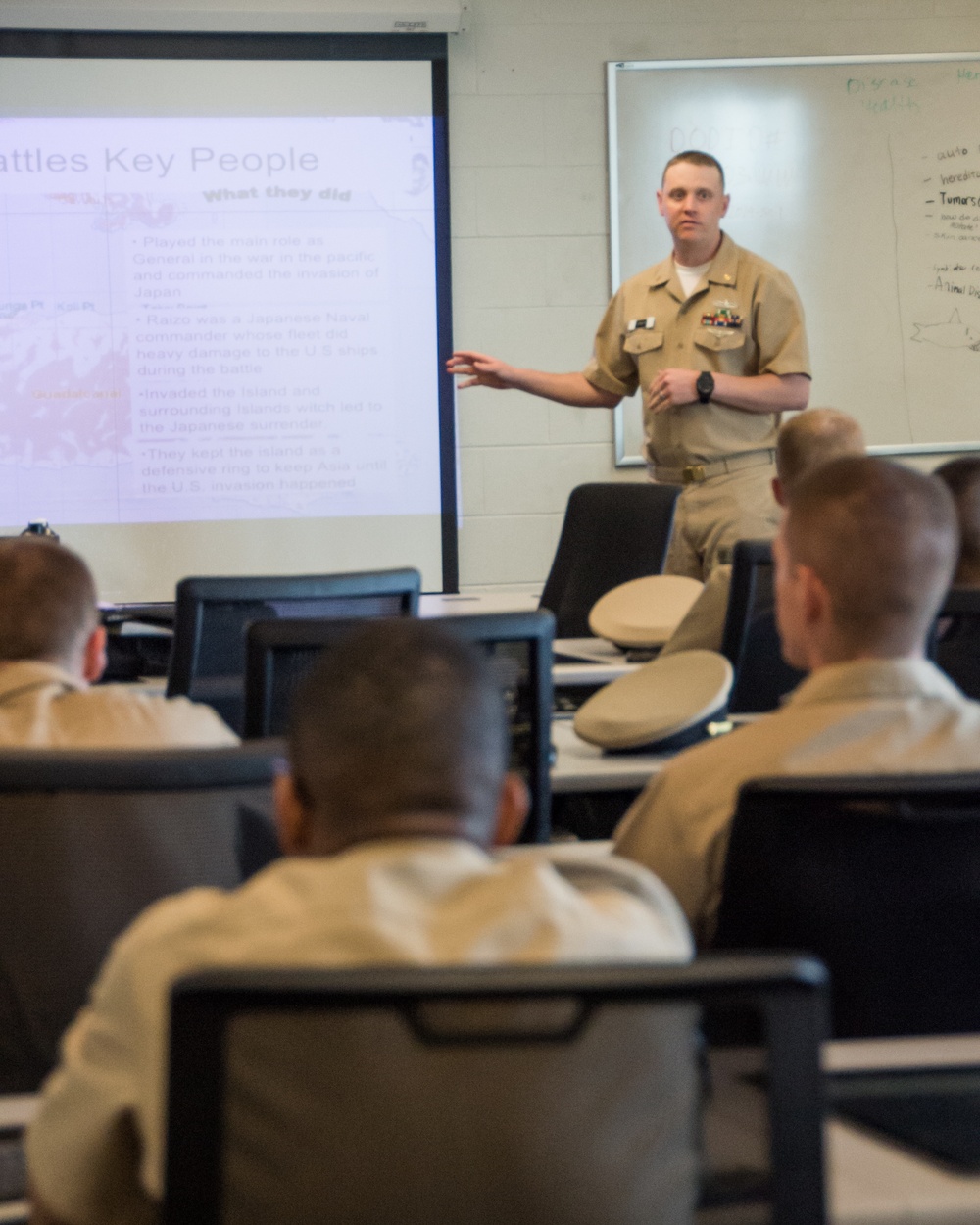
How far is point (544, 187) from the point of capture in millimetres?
4996

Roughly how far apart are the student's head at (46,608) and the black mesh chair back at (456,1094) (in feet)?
3.38

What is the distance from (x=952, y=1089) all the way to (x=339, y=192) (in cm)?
429

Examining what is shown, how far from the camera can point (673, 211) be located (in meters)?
4.29

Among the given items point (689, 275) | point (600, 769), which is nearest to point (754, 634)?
point (600, 769)

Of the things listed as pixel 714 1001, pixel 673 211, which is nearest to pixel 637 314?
pixel 673 211

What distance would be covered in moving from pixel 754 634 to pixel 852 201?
128 inches

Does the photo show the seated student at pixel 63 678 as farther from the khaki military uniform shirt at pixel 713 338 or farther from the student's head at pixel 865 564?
the khaki military uniform shirt at pixel 713 338

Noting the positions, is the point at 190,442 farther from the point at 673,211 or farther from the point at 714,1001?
the point at 714,1001

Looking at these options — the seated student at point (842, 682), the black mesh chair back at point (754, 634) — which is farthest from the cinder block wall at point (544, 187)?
the seated student at point (842, 682)

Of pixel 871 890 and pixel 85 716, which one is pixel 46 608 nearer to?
pixel 85 716

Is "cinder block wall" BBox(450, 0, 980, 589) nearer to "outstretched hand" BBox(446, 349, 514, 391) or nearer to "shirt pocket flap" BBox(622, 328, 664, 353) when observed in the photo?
"shirt pocket flap" BBox(622, 328, 664, 353)

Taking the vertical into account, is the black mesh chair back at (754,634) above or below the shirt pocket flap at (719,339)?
below

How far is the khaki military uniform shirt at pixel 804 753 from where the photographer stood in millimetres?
1322

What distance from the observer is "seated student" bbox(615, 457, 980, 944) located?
1.33 metres
